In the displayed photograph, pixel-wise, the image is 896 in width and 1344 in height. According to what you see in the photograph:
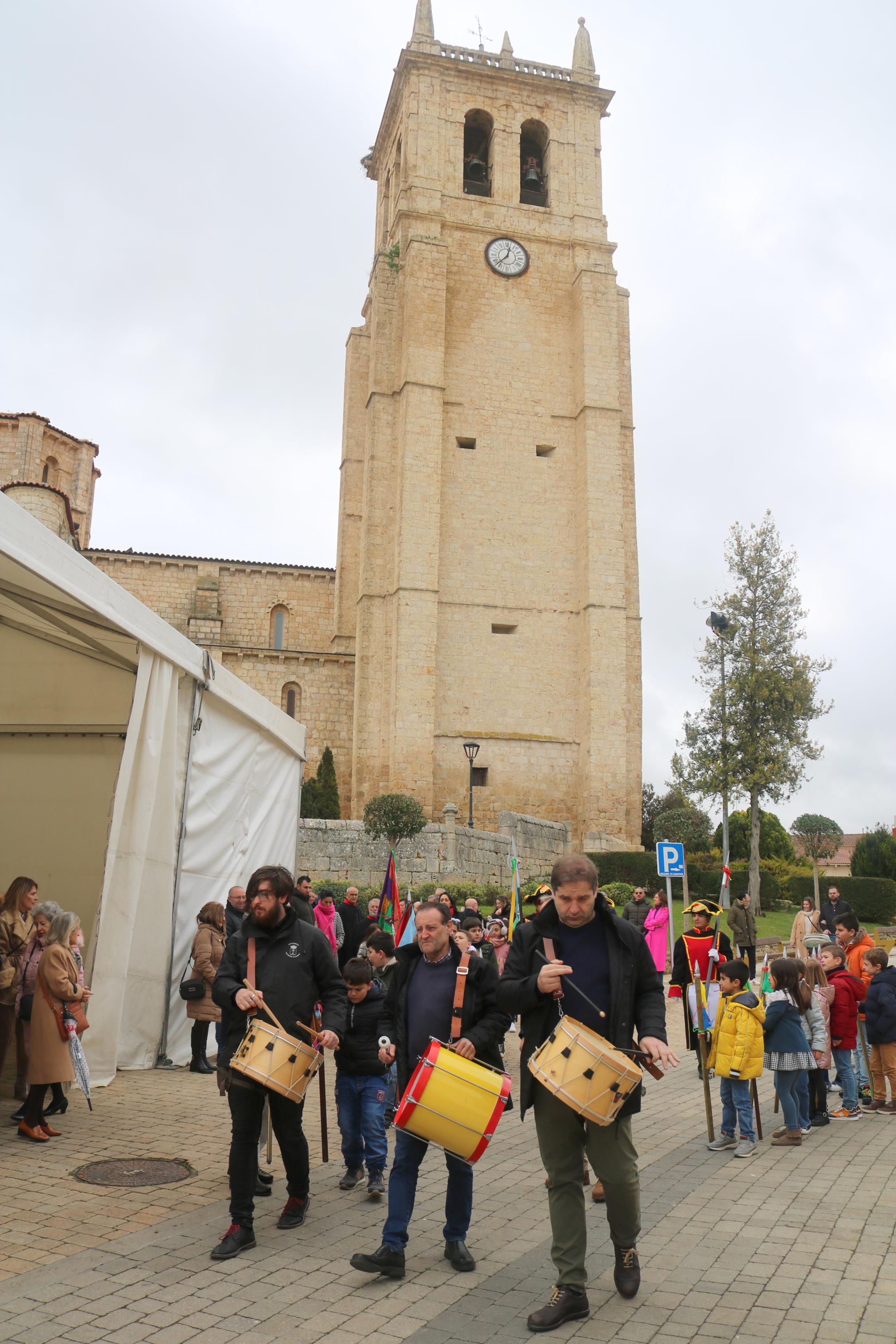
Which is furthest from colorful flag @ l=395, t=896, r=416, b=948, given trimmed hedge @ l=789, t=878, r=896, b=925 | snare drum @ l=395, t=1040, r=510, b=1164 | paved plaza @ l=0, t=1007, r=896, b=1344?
trimmed hedge @ l=789, t=878, r=896, b=925

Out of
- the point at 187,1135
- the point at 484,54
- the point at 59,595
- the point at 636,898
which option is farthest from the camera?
the point at 484,54

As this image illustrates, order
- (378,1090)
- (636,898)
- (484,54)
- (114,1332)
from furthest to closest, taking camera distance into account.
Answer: (484,54) < (636,898) < (378,1090) < (114,1332)

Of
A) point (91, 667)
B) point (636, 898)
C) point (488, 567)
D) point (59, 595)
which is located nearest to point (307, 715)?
point (488, 567)

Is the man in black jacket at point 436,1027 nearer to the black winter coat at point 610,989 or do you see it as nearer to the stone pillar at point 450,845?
the black winter coat at point 610,989

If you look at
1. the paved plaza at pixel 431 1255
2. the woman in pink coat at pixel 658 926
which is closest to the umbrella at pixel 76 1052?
the paved plaza at pixel 431 1255

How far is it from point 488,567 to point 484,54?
1899cm

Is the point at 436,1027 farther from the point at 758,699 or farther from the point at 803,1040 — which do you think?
the point at 758,699

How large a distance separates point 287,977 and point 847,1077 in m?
5.48

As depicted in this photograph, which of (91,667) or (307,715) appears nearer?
(91,667)

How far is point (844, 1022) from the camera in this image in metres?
8.34

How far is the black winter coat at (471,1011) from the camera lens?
478 centimetres

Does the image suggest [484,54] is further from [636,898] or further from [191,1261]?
[191,1261]

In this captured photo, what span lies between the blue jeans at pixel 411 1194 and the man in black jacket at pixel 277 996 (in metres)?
0.60

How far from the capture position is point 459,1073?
445cm
